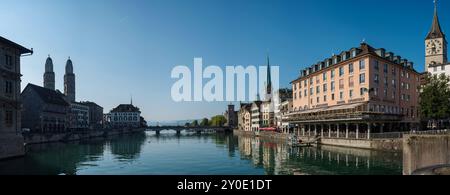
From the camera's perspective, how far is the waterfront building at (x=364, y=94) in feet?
198

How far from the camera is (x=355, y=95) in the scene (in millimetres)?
63406

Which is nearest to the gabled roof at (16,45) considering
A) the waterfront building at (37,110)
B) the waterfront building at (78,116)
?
the waterfront building at (37,110)

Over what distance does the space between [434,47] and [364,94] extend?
7926 cm

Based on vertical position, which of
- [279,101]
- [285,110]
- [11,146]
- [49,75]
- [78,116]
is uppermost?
[49,75]

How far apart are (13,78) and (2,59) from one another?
376 cm

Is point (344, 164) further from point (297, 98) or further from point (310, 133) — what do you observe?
point (297, 98)

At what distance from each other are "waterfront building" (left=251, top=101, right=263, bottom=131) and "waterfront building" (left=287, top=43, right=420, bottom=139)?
63.8m

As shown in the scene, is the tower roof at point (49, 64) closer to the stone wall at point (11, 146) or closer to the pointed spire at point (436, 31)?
the stone wall at point (11, 146)

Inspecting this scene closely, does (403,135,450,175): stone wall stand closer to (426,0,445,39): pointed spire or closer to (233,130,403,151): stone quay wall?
(233,130,403,151): stone quay wall

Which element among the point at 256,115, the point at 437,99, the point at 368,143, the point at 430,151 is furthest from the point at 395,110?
the point at 256,115

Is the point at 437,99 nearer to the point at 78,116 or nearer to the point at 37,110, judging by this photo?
the point at 37,110

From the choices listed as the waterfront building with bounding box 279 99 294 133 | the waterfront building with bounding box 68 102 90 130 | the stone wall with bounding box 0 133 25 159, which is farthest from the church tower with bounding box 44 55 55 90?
the stone wall with bounding box 0 133 25 159

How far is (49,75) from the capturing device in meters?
190
